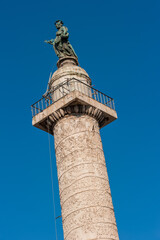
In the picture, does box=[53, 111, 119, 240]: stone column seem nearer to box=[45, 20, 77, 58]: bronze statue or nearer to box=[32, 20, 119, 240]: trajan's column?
box=[32, 20, 119, 240]: trajan's column

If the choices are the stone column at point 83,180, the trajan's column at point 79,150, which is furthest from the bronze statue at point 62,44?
the stone column at point 83,180

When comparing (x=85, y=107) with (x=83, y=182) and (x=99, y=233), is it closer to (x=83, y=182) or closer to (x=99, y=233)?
(x=83, y=182)

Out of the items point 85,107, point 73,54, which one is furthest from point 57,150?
point 73,54

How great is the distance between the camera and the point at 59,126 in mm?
15320

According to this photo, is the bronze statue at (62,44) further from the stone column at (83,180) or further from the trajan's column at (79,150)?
the stone column at (83,180)

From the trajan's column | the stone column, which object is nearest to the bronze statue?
the trajan's column

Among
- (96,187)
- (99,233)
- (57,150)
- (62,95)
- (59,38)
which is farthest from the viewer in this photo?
(59,38)

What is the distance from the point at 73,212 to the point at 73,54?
736cm

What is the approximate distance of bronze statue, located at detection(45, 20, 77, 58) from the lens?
1820cm

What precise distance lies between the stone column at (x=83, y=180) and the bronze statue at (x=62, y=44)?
3.79m

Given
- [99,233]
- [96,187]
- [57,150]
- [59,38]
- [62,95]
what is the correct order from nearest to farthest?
[99,233]
[96,187]
[57,150]
[62,95]
[59,38]

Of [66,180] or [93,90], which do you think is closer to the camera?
[66,180]

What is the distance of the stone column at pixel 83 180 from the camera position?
517 inches

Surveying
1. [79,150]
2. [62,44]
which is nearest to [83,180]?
[79,150]
